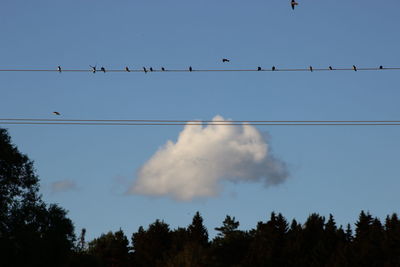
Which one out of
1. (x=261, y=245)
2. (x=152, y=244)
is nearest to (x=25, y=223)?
(x=261, y=245)

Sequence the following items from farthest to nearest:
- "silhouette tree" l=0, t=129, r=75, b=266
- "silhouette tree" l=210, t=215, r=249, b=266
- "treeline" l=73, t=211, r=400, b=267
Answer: "silhouette tree" l=210, t=215, r=249, b=266
"treeline" l=73, t=211, r=400, b=267
"silhouette tree" l=0, t=129, r=75, b=266

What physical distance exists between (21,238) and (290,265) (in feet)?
190

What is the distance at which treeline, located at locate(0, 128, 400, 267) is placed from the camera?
6438cm

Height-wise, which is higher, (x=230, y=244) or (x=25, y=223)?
(x=230, y=244)

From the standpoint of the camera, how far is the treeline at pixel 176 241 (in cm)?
6438

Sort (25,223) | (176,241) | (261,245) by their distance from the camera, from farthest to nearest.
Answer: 1. (176,241)
2. (261,245)
3. (25,223)

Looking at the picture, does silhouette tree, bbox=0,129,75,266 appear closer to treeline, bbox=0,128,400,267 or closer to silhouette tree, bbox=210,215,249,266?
treeline, bbox=0,128,400,267

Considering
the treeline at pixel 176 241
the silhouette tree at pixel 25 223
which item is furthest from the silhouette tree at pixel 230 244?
the silhouette tree at pixel 25 223

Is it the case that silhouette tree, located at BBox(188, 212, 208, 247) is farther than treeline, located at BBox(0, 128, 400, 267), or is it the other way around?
silhouette tree, located at BBox(188, 212, 208, 247)

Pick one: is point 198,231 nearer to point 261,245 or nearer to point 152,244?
point 152,244

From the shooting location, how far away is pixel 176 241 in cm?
12912

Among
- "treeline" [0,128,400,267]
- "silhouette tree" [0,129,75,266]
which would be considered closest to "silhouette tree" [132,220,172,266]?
"treeline" [0,128,400,267]

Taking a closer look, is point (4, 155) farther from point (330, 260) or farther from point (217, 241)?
point (217, 241)

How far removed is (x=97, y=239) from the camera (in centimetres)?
14462
